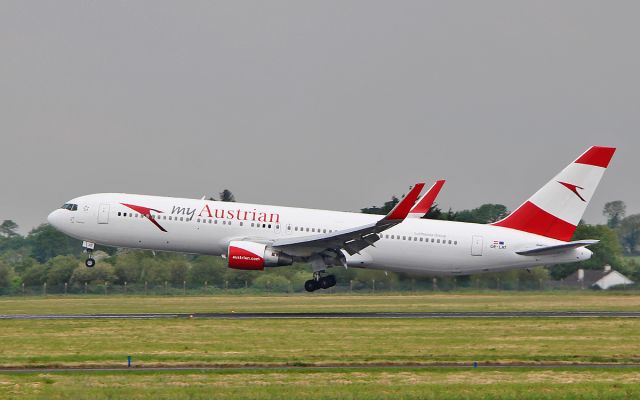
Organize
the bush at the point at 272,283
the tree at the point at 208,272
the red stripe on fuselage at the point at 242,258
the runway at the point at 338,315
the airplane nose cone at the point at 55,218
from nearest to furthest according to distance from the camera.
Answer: the runway at the point at 338,315 → the red stripe on fuselage at the point at 242,258 → the airplane nose cone at the point at 55,218 → the bush at the point at 272,283 → the tree at the point at 208,272

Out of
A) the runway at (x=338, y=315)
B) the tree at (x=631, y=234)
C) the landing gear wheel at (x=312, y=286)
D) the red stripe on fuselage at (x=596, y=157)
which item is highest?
the tree at (x=631, y=234)

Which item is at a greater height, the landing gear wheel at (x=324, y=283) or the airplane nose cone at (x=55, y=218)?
the airplane nose cone at (x=55, y=218)

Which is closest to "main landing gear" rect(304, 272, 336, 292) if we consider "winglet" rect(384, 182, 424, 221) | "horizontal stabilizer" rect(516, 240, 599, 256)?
"winglet" rect(384, 182, 424, 221)

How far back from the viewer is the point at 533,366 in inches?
1028

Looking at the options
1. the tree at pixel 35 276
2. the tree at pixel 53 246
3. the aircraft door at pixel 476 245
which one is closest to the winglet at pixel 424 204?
the aircraft door at pixel 476 245

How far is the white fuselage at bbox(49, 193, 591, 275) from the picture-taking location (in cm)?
4469

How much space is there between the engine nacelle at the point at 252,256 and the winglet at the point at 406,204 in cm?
571

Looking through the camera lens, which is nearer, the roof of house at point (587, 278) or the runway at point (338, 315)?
the runway at point (338, 315)

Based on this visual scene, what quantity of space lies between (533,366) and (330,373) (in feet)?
18.7

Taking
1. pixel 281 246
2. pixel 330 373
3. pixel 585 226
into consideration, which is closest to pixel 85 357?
pixel 330 373

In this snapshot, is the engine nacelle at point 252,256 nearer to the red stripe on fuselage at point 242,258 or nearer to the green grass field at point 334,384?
the red stripe on fuselage at point 242,258

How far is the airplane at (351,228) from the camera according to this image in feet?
146

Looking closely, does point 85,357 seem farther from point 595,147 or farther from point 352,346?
point 595,147

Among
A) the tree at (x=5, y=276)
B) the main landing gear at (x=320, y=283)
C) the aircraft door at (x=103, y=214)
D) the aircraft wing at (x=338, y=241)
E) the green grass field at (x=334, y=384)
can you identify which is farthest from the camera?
the tree at (x=5, y=276)
